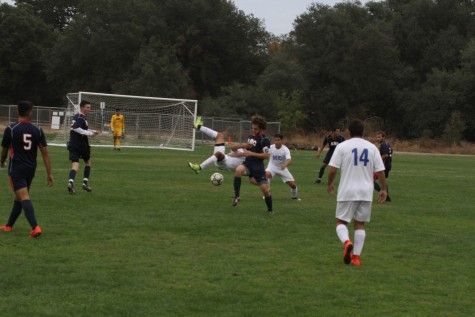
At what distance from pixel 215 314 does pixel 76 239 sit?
13.2 ft

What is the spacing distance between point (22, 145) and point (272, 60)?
2333 inches

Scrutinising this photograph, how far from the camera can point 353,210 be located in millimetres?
8680

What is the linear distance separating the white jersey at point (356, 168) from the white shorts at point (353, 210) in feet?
0.26

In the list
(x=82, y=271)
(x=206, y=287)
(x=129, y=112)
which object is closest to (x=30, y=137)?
(x=82, y=271)

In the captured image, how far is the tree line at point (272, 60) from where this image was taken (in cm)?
6544

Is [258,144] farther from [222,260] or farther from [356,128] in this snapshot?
[222,260]

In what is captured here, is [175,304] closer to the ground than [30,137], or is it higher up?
closer to the ground

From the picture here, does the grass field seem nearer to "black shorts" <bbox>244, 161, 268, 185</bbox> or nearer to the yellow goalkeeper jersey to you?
"black shorts" <bbox>244, 161, 268, 185</bbox>

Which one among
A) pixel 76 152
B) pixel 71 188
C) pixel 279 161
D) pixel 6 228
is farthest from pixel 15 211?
pixel 279 161

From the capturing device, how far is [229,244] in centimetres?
976

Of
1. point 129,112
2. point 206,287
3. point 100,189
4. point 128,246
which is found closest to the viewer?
point 206,287

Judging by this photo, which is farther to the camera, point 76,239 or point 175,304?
point 76,239

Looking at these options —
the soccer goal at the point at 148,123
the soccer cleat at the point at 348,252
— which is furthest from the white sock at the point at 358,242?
the soccer goal at the point at 148,123

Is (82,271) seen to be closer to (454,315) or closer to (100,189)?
(454,315)
